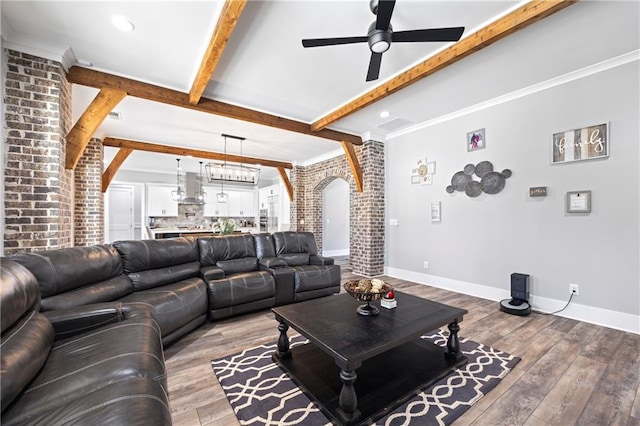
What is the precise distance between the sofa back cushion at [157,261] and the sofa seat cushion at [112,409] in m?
1.88

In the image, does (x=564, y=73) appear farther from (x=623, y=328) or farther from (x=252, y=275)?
(x=252, y=275)

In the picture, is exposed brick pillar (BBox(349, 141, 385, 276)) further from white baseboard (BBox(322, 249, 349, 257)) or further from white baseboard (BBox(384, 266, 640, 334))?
white baseboard (BBox(322, 249, 349, 257))

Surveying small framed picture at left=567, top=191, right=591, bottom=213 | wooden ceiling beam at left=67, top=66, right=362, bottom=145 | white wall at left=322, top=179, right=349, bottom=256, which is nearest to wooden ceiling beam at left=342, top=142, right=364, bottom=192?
wooden ceiling beam at left=67, top=66, right=362, bottom=145

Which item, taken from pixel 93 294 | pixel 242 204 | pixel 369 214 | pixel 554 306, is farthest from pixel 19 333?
pixel 242 204

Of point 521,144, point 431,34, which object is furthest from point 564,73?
point 431,34

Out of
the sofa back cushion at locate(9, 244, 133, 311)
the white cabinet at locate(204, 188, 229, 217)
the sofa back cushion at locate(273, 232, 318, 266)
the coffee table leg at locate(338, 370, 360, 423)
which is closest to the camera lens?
the coffee table leg at locate(338, 370, 360, 423)

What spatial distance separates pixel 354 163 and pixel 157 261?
3804 mm

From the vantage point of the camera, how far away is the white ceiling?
215cm

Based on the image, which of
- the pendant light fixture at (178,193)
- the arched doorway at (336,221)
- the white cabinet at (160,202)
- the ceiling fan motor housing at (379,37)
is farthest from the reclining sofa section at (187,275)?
the white cabinet at (160,202)

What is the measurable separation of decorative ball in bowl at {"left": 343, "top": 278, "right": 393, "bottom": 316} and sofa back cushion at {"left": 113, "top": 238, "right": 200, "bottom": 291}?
6.76ft

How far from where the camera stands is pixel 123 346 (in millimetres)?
1396

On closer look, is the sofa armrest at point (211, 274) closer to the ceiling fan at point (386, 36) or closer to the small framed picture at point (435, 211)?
the ceiling fan at point (386, 36)

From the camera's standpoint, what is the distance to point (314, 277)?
372cm

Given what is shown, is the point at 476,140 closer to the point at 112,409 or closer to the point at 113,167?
the point at 112,409
